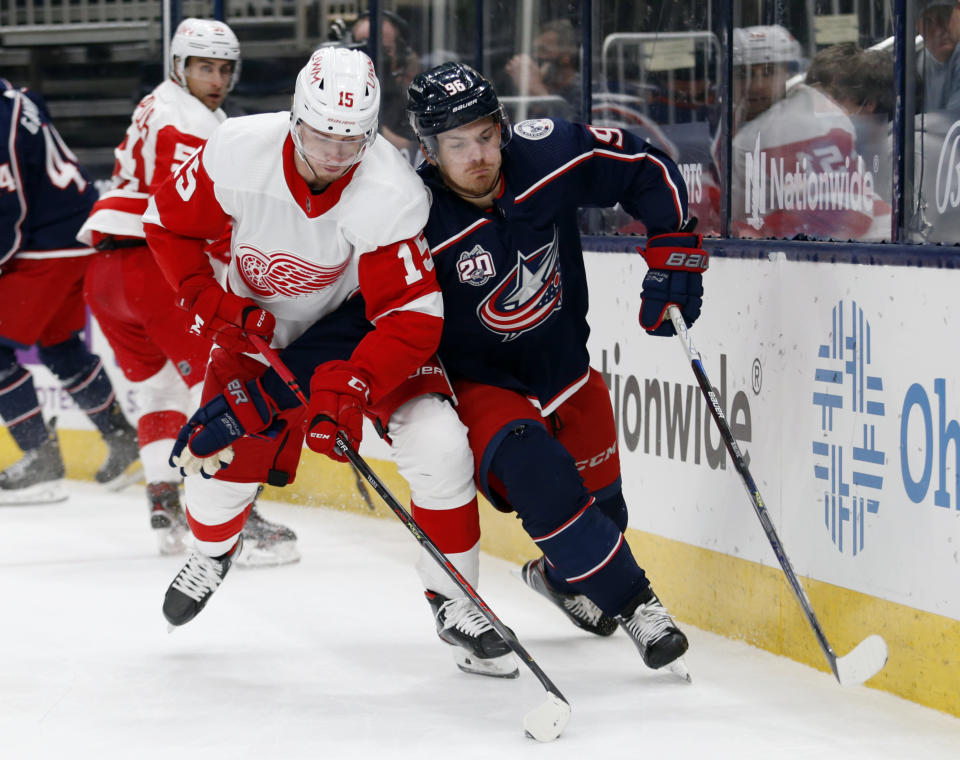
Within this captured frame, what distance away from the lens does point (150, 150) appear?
438 cm

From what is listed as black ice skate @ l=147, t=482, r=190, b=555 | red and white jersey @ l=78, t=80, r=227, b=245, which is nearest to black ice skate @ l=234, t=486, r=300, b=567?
black ice skate @ l=147, t=482, r=190, b=555

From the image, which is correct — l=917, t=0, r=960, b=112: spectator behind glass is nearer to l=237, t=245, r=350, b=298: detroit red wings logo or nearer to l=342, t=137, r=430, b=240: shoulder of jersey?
l=342, t=137, r=430, b=240: shoulder of jersey

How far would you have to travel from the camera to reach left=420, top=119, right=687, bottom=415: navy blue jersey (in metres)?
2.98

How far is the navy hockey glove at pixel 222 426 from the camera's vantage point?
9.93 feet

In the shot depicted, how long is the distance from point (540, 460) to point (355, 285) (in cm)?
60

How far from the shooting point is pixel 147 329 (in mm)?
4414

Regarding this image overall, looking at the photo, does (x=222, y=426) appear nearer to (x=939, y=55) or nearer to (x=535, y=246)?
(x=535, y=246)

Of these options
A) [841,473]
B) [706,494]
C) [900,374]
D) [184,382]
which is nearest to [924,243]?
[900,374]

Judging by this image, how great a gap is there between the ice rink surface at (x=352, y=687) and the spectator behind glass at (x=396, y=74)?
1714 mm

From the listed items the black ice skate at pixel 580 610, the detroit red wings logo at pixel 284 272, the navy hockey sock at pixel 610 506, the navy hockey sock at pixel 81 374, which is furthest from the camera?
the navy hockey sock at pixel 81 374

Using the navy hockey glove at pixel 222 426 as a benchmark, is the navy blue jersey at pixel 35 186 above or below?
above

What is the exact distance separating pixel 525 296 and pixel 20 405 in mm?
2713

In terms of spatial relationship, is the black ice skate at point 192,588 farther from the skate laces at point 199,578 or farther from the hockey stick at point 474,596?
the hockey stick at point 474,596

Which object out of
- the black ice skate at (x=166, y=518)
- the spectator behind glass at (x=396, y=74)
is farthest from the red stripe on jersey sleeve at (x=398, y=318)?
the spectator behind glass at (x=396, y=74)
